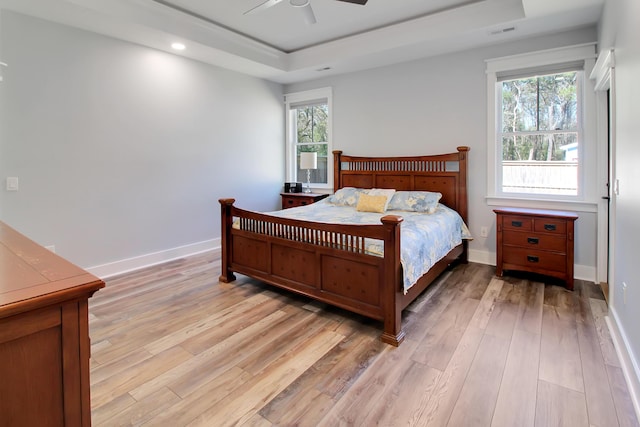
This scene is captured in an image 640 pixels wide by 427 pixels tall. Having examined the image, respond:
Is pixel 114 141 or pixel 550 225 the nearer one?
pixel 550 225

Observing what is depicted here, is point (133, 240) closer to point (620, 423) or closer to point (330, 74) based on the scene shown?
point (330, 74)

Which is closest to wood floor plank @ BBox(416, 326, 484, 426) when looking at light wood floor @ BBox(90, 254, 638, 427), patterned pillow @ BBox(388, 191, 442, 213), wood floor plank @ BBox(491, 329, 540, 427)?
light wood floor @ BBox(90, 254, 638, 427)

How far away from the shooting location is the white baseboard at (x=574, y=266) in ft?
12.1

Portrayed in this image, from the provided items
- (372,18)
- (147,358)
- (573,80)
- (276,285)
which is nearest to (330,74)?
(372,18)

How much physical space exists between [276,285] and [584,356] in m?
2.37

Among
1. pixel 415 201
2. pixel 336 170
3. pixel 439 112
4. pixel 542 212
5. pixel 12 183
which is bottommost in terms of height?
pixel 542 212

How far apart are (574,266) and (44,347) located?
4.51 meters

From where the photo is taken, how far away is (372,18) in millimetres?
3994

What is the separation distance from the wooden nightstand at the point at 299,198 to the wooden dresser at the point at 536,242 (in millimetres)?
2661

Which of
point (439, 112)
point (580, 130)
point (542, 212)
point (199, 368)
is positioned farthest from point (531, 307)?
point (199, 368)

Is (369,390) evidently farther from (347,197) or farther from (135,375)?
(347,197)

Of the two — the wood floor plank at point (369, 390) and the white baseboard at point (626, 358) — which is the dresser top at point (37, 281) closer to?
the wood floor plank at point (369, 390)

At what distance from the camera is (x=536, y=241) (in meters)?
3.59

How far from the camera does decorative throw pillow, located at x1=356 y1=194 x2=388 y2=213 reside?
414 centimetres
